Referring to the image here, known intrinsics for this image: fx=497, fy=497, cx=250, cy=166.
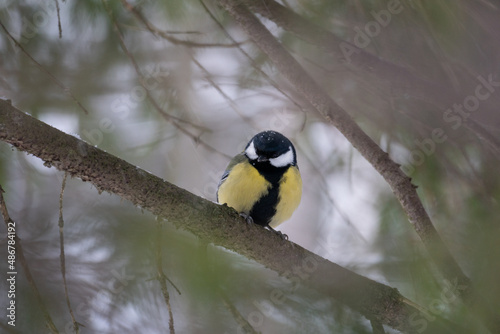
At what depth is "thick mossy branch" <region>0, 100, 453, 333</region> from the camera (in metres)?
1.63

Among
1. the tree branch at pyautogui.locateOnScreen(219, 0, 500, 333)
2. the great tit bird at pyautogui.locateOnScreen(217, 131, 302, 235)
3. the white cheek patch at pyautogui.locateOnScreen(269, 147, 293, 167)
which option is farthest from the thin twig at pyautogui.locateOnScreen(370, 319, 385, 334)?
the white cheek patch at pyautogui.locateOnScreen(269, 147, 293, 167)

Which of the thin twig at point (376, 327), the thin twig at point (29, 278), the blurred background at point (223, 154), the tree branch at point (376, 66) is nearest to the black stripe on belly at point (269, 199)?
the blurred background at point (223, 154)

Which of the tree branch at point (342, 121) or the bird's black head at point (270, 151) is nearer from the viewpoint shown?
the tree branch at point (342, 121)

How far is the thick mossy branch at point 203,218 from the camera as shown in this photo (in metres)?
1.63

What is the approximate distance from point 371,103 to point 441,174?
481mm

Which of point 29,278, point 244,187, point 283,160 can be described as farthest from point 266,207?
point 29,278

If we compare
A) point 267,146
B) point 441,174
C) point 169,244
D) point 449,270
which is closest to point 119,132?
point 267,146

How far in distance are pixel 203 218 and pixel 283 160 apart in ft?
2.91

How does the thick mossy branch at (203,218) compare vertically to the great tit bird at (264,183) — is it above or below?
below

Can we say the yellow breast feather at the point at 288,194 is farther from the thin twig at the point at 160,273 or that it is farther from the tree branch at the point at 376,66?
the thin twig at the point at 160,273

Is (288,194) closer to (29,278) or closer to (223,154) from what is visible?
(223,154)

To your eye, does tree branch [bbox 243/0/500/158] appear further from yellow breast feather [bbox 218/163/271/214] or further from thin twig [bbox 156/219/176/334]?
thin twig [bbox 156/219/176/334]

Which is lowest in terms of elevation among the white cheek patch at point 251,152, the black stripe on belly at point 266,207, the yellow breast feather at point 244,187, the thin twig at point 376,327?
the thin twig at point 376,327

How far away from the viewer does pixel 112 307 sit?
5.62ft
